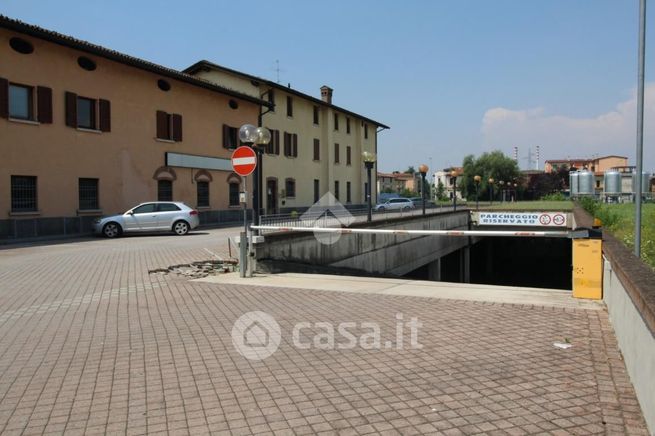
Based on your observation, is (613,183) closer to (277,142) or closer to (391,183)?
(277,142)

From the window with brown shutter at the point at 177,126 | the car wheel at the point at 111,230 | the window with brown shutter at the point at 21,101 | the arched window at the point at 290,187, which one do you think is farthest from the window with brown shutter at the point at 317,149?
the window with brown shutter at the point at 21,101

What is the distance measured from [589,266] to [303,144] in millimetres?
34887

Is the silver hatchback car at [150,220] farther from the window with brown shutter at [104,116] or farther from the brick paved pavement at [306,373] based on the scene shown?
the brick paved pavement at [306,373]

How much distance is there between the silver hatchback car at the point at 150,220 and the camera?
20500 mm

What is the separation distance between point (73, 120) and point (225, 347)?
20.0 meters

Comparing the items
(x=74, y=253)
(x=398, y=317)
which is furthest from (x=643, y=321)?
(x=74, y=253)

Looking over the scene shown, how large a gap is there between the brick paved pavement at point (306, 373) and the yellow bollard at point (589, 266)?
37.0 inches

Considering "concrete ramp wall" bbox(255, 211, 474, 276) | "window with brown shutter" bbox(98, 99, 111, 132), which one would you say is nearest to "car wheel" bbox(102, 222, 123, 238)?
"window with brown shutter" bbox(98, 99, 111, 132)

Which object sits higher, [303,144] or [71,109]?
[303,144]

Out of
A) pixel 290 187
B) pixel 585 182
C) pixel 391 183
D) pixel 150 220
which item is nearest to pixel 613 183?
pixel 585 182

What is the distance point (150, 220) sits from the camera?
2111 centimetres

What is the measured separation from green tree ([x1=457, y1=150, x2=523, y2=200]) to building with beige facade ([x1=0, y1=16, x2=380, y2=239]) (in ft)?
188

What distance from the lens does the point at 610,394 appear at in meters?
3.95

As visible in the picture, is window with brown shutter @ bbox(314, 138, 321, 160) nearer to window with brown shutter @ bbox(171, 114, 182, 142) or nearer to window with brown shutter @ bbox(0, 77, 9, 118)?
window with brown shutter @ bbox(171, 114, 182, 142)
